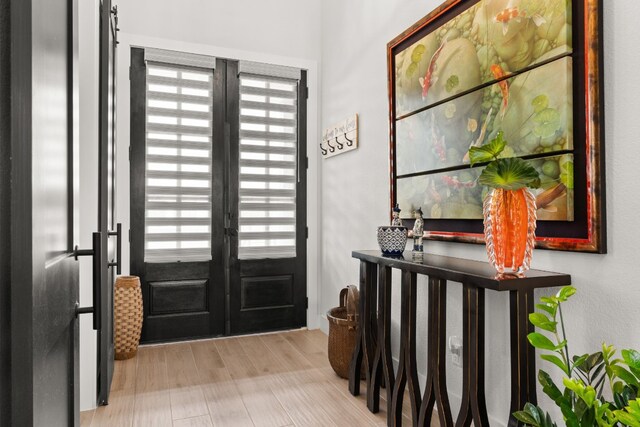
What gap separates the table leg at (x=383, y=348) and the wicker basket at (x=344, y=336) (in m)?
0.38

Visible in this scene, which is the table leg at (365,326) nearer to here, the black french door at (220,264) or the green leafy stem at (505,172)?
the green leafy stem at (505,172)

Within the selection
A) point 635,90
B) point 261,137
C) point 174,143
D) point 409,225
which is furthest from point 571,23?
point 174,143

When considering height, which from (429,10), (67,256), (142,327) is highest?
(429,10)

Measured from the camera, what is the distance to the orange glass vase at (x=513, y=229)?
1541 millimetres

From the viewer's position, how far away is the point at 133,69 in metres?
3.39

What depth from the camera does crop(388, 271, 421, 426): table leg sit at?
205 centimetres

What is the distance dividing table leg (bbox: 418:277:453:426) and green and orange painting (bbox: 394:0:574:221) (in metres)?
0.42

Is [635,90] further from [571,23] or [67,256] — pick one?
[67,256]

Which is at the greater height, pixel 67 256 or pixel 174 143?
pixel 174 143

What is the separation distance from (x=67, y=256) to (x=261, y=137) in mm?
2882

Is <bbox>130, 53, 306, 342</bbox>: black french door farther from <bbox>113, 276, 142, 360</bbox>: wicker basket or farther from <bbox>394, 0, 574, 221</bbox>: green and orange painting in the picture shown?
<bbox>394, 0, 574, 221</bbox>: green and orange painting

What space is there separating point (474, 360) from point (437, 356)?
0.26 m

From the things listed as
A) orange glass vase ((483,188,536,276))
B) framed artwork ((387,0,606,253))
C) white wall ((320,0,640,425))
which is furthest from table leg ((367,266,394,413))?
orange glass vase ((483,188,536,276))

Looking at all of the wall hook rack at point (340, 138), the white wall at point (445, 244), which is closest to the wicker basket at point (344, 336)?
the white wall at point (445, 244)
